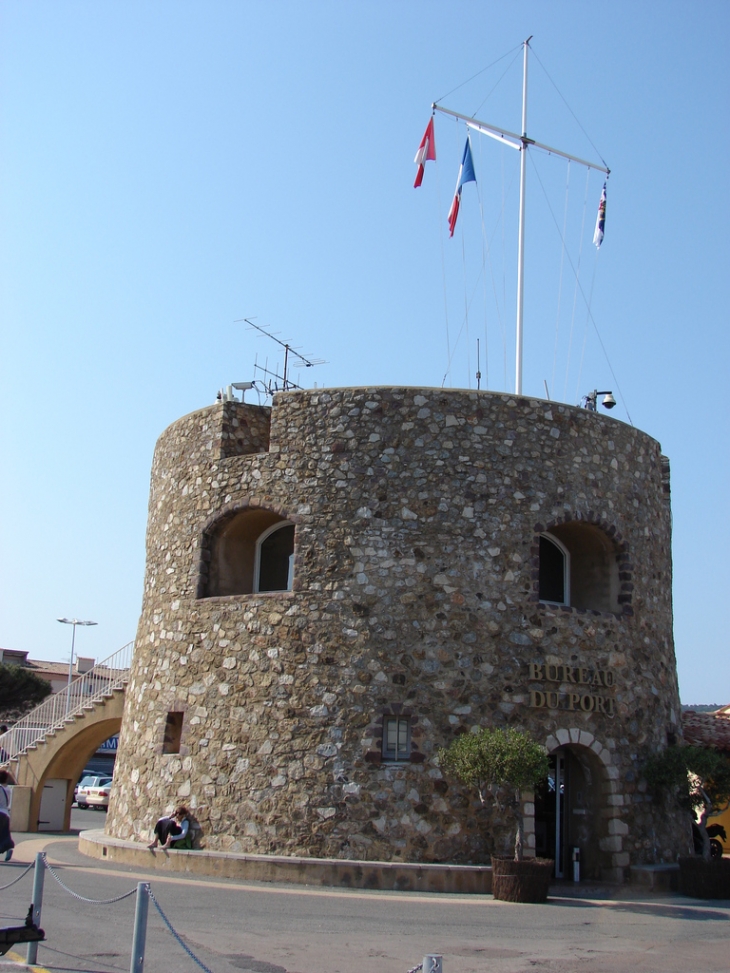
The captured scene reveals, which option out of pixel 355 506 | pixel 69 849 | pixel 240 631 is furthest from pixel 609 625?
pixel 69 849

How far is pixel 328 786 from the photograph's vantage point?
15.4 meters

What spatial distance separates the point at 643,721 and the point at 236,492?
8.01 meters

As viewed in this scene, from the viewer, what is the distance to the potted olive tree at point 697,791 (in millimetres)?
15312

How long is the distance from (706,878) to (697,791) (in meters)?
1.61

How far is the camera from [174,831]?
15898 millimetres

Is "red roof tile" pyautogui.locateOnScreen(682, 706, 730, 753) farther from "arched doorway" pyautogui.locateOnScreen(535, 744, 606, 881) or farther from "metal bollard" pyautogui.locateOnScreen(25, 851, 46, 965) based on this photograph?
"metal bollard" pyautogui.locateOnScreen(25, 851, 46, 965)

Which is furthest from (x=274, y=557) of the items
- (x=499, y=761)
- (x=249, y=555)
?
(x=499, y=761)

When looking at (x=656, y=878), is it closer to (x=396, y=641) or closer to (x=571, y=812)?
(x=571, y=812)

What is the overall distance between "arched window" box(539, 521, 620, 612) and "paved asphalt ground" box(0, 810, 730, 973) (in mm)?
5012

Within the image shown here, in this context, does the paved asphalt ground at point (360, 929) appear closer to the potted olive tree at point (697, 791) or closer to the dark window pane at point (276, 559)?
the potted olive tree at point (697, 791)

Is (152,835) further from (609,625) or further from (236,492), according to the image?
(609,625)

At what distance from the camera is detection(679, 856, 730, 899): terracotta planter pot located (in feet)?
50.1

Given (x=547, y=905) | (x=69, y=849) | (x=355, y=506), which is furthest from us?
(x=69, y=849)

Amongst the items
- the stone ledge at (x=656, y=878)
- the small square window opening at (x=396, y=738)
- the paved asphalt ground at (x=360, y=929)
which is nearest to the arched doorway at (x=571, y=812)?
the stone ledge at (x=656, y=878)
